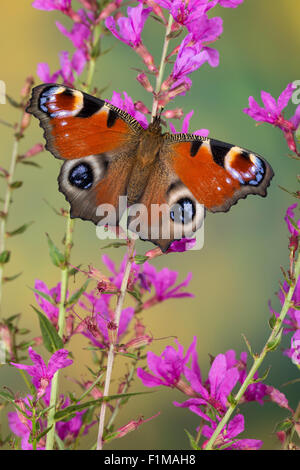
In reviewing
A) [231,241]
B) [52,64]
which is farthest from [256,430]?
[52,64]

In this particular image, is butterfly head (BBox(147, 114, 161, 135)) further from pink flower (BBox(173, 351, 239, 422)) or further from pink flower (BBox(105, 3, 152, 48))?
pink flower (BBox(173, 351, 239, 422))

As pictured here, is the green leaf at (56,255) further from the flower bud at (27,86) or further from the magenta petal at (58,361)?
the flower bud at (27,86)

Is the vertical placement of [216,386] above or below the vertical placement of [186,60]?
below

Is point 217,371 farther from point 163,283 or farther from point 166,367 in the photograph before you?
point 163,283

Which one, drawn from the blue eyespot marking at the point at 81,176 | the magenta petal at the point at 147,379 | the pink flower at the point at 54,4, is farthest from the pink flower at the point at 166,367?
the pink flower at the point at 54,4

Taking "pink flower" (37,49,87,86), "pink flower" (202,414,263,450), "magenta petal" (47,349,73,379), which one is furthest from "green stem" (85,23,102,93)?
"pink flower" (202,414,263,450)

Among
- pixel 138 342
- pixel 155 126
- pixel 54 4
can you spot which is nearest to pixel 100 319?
pixel 138 342

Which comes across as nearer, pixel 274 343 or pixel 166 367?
pixel 274 343
